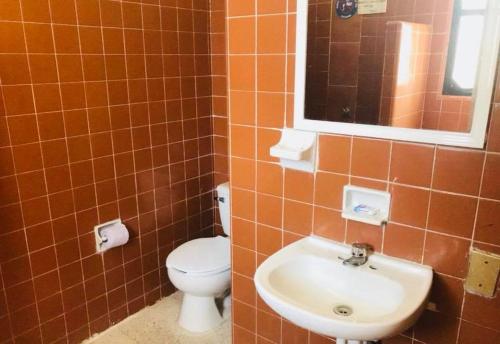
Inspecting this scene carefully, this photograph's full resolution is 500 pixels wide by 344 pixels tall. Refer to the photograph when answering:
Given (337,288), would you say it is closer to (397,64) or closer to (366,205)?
(366,205)

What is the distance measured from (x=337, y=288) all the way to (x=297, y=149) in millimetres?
490

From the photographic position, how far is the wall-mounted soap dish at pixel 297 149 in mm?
1405

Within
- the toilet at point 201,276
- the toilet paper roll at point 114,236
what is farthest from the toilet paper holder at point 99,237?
the toilet at point 201,276

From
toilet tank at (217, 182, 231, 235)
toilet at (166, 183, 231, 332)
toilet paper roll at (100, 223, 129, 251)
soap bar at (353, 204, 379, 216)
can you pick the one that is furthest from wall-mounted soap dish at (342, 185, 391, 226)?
toilet paper roll at (100, 223, 129, 251)

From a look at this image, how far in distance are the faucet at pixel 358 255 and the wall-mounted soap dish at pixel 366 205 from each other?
0.09m

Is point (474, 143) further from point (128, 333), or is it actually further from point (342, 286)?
point (128, 333)

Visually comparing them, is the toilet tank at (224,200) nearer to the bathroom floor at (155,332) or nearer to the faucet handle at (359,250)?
the bathroom floor at (155,332)

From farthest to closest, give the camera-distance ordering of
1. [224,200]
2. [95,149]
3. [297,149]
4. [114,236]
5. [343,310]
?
[224,200] < [114,236] < [95,149] < [297,149] < [343,310]

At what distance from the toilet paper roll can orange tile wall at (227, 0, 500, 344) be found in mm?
768

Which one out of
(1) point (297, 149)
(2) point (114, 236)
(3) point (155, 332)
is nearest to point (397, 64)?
(1) point (297, 149)

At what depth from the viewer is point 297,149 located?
142 cm

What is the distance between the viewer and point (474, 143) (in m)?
1.13

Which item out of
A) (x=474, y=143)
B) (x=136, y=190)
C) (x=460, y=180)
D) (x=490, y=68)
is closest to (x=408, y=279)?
(x=460, y=180)

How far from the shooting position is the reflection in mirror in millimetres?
1146
